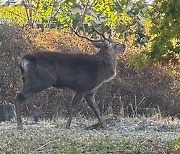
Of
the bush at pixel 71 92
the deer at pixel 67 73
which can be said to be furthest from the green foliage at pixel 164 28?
the bush at pixel 71 92

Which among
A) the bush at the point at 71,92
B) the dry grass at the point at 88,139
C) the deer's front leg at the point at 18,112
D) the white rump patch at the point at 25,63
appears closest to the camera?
the dry grass at the point at 88,139

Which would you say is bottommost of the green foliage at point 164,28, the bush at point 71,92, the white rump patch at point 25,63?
the bush at point 71,92

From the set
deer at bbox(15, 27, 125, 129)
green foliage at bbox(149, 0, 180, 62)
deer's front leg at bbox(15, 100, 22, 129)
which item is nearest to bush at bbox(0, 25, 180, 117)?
deer at bbox(15, 27, 125, 129)

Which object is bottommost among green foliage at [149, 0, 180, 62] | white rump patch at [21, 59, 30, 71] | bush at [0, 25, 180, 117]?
bush at [0, 25, 180, 117]

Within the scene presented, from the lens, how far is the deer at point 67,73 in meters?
14.7

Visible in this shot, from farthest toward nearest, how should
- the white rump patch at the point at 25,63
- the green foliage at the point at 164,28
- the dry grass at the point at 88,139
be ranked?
the white rump patch at the point at 25,63 < the dry grass at the point at 88,139 < the green foliage at the point at 164,28

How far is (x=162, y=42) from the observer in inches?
386

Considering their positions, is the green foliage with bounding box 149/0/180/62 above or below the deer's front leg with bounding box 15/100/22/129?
above

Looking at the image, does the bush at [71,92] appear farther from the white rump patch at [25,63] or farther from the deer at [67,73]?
the white rump patch at [25,63]

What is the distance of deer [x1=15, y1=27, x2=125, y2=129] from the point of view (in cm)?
1466

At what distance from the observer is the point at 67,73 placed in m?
15.0

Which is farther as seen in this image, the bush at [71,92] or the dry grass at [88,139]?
the bush at [71,92]

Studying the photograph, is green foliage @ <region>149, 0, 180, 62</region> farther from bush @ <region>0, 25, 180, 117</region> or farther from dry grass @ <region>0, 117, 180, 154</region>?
bush @ <region>0, 25, 180, 117</region>

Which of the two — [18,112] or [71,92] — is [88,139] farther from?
[71,92]
